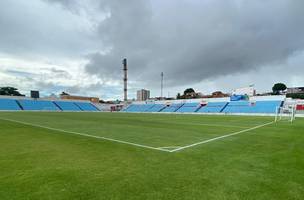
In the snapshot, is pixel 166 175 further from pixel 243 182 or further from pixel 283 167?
pixel 283 167

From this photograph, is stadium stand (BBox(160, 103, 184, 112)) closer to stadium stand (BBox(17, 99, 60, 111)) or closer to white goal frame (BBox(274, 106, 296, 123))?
white goal frame (BBox(274, 106, 296, 123))

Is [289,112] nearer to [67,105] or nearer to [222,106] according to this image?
[222,106]

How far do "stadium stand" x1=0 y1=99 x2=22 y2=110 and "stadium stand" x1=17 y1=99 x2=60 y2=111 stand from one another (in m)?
1.83

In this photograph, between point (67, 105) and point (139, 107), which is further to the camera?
point (139, 107)

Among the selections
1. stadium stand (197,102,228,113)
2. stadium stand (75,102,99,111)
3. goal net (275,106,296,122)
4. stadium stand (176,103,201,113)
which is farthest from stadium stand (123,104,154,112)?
goal net (275,106,296,122)

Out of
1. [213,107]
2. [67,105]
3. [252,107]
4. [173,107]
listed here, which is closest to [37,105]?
[67,105]

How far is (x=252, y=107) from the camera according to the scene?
159ft

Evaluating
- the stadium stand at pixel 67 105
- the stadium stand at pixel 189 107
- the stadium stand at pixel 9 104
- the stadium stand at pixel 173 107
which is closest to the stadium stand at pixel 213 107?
the stadium stand at pixel 189 107

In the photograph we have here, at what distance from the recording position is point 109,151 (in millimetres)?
6461

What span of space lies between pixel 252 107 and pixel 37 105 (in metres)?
68.8

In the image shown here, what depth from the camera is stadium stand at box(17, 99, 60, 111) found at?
64.1m

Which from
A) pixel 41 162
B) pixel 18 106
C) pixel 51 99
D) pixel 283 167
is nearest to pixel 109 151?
pixel 41 162

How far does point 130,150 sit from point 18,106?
229 ft

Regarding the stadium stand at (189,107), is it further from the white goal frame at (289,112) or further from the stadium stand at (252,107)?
the white goal frame at (289,112)
